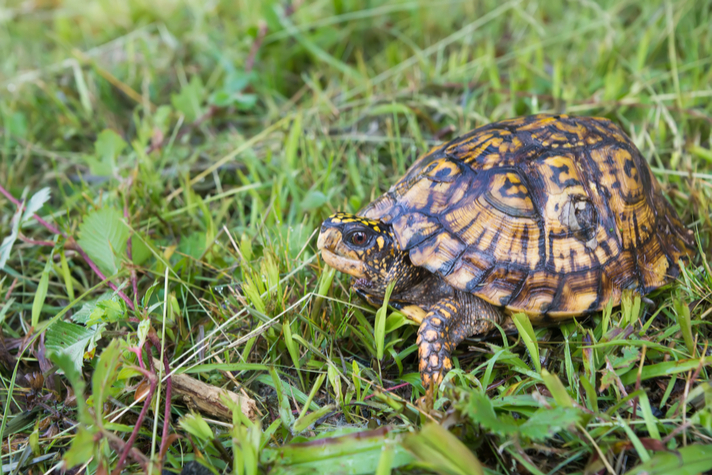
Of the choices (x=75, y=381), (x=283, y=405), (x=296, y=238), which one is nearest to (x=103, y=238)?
(x=296, y=238)

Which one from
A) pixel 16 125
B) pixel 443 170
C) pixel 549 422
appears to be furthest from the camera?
pixel 16 125

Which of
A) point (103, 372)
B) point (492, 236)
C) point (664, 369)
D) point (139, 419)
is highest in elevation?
point (103, 372)

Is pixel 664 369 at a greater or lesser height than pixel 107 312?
lesser

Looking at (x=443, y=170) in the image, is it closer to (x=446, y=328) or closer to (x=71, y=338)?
(x=446, y=328)

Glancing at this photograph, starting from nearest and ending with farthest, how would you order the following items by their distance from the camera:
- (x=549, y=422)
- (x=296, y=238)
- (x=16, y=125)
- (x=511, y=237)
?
(x=549, y=422) → (x=511, y=237) → (x=296, y=238) → (x=16, y=125)

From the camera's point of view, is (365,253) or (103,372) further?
(365,253)

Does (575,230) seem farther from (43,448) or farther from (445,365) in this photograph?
(43,448)

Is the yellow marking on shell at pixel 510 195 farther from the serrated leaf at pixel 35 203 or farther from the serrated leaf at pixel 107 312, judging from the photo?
the serrated leaf at pixel 35 203
